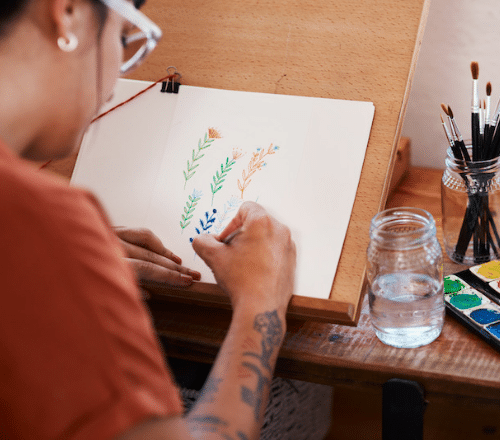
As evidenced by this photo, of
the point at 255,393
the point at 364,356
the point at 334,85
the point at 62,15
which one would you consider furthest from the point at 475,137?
the point at 62,15

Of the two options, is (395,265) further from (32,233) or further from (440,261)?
(32,233)

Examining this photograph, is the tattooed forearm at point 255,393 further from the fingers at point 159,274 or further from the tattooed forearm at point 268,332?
the fingers at point 159,274

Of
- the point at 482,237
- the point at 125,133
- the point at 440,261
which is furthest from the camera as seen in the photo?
the point at 125,133

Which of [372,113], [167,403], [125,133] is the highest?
[372,113]

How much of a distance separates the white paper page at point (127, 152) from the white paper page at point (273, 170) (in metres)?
0.02

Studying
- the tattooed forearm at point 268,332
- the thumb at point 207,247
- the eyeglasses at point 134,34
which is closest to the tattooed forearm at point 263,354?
the tattooed forearm at point 268,332

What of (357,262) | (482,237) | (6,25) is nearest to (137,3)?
(6,25)

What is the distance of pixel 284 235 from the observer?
0.78 m

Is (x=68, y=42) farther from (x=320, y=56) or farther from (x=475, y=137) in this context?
(x=475, y=137)

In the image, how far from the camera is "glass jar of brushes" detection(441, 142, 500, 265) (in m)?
0.85

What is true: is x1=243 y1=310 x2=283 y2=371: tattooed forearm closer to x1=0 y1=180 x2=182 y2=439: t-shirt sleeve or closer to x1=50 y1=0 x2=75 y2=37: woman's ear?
x1=0 y1=180 x2=182 y2=439: t-shirt sleeve

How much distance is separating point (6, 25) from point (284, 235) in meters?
0.43

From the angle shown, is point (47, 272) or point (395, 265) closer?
point (47, 272)

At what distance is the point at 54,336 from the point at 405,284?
506mm
